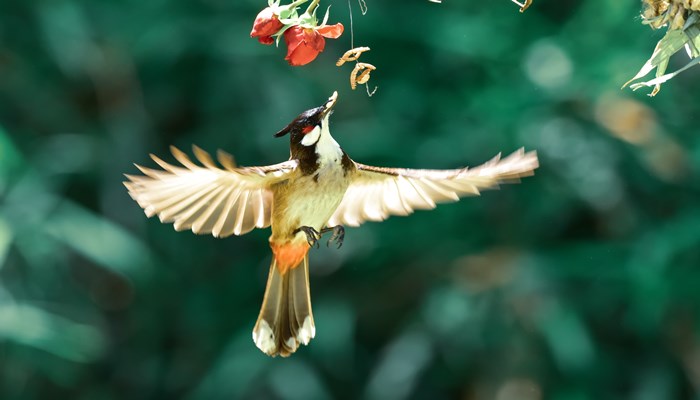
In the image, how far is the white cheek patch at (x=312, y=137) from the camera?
146cm

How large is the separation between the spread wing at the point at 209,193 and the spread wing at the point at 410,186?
5.8 inches

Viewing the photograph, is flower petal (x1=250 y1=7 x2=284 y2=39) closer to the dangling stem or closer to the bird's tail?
the dangling stem

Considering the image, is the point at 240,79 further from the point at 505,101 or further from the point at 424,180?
the point at 424,180

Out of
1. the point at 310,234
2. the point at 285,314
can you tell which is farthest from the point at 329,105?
the point at 285,314

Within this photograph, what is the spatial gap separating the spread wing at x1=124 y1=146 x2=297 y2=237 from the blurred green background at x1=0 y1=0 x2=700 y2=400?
236 centimetres

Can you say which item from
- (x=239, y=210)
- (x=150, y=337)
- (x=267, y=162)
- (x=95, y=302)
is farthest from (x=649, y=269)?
(x=239, y=210)

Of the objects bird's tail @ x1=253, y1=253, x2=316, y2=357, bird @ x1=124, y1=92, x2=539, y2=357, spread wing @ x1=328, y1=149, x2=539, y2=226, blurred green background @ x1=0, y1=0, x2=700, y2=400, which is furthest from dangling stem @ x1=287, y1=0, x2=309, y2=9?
blurred green background @ x1=0, y1=0, x2=700, y2=400

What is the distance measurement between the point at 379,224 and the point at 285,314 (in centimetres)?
239

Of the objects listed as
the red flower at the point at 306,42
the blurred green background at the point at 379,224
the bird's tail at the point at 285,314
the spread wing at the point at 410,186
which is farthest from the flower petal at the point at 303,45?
the blurred green background at the point at 379,224

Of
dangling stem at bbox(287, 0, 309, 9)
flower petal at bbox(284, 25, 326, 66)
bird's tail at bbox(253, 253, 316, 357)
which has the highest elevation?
dangling stem at bbox(287, 0, 309, 9)

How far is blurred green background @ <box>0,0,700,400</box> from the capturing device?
3.75 meters

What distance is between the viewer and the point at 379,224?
13.3ft

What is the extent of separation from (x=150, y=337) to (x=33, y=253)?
587 mm

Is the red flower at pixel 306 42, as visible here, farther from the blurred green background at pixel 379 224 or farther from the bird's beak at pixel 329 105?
the blurred green background at pixel 379 224
